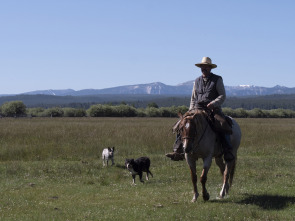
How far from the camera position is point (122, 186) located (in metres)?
15.0

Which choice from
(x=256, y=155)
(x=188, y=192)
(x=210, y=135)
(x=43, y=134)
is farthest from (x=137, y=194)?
(x=43, y=134)

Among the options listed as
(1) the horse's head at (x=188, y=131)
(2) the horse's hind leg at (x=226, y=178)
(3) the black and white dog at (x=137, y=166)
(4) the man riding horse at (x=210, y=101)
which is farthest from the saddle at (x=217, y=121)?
(3) the black and white dog at (x=137, y=166)

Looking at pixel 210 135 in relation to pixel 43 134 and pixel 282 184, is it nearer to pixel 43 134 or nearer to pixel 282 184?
pixel 282 184

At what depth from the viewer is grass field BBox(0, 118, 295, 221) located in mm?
10375

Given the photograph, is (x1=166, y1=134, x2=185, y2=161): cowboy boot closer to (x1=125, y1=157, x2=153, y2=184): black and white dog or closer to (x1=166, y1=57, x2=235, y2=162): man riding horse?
(x1=166, y1=57, x2=235, y2=162): man riding horse

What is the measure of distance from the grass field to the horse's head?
148cm

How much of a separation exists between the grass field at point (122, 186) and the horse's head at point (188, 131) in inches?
58.2

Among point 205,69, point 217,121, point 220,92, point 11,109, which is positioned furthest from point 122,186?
point 11,109

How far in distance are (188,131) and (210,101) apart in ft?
4.78

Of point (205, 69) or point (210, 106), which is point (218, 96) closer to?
point (210, 106)

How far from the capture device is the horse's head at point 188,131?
11.0m

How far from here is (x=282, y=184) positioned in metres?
14.5

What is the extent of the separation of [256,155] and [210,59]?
13195mm

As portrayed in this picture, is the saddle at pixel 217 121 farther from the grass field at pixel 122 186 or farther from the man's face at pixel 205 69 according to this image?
the grass field at pixel 122 186
